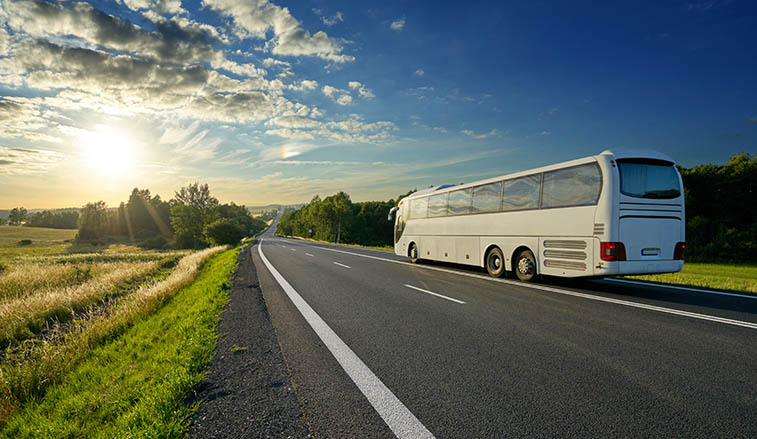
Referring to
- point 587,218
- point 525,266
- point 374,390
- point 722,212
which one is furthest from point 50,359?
point 722,212

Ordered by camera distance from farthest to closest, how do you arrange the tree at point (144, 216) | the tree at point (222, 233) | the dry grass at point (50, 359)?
the tree at point (144, 216), the tree at point (222, 233), the dry grass at point (50, 359)

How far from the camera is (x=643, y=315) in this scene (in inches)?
241

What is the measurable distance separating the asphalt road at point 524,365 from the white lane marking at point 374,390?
0.01m

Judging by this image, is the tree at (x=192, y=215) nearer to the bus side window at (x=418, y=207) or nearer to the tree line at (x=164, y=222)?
the tree line at (x=164, y=222)

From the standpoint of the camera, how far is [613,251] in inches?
312

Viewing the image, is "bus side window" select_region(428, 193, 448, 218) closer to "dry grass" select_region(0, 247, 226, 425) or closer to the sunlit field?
the sunlit field

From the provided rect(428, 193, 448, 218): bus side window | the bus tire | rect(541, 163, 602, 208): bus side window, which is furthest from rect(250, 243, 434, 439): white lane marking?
the bus tire

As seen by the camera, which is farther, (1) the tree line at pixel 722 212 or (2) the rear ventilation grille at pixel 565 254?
(1) the tree line at pixel 722 212

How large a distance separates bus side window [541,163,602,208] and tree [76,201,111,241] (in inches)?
4608

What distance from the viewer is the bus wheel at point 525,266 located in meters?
10.1

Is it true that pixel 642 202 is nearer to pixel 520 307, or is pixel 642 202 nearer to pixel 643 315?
pixel 643 315

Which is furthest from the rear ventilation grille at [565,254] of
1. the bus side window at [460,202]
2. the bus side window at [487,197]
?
the bus side window at [460,202]

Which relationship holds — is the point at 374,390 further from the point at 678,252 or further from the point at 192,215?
the point at 192,215

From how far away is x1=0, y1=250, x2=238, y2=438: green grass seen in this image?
3064 millimetres
